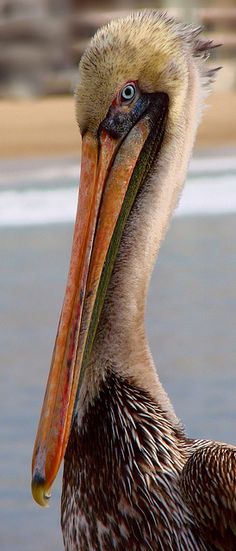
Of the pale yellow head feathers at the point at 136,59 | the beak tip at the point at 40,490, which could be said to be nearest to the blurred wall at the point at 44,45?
the pale yellow head feathers at the point at 136,59

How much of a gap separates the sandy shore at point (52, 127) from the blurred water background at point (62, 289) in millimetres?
21

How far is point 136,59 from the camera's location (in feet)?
11.2

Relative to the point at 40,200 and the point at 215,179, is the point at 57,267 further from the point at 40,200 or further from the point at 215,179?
the point at 215,179

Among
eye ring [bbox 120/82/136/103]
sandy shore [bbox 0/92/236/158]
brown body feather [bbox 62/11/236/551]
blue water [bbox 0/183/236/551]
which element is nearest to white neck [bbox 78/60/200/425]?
brown body feather [bbox 62/11/236/551]

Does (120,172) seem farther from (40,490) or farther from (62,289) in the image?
(62,289)

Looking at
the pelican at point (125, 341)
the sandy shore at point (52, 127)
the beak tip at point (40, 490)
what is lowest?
the beak tip at point (40, 490)

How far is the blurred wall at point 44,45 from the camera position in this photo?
2136cm

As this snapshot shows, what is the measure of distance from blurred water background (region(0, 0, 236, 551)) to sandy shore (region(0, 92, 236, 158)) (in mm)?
21

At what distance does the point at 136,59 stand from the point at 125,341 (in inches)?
24.9

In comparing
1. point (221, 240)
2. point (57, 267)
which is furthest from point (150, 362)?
point (221, 240)

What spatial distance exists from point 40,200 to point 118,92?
8.44 m

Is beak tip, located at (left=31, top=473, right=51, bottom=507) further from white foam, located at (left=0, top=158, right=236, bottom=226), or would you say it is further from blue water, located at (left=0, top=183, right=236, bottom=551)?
white foam, located at (left=0, top=158, right=236, bottom=226)

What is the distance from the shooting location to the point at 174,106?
11.6 ft

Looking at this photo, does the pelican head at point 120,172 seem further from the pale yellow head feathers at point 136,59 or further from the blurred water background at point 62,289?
the blurred water background at point 62,289
